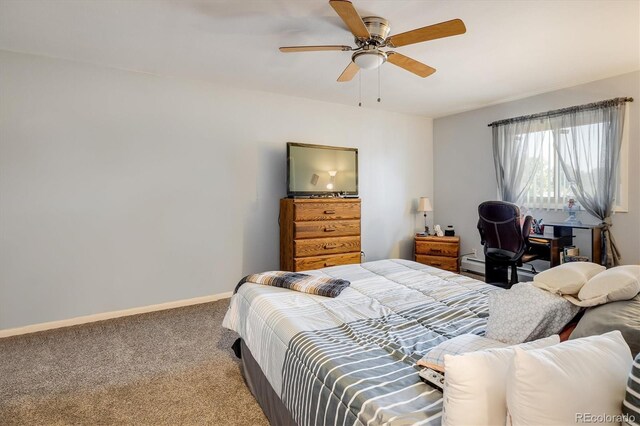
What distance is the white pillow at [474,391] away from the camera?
0.81 metres

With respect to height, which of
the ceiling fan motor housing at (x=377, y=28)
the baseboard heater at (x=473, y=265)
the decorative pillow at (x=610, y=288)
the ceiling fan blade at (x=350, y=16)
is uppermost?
the ceiling fan motor housing at (x=377, y=28)

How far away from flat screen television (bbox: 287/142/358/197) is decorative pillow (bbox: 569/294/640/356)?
2972 mm

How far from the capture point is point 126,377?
2154 mm

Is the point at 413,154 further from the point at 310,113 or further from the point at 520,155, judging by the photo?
the point at 310,113

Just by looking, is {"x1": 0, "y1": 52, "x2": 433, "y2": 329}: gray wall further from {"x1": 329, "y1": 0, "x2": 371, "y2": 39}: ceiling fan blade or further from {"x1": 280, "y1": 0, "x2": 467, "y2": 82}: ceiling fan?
{"x1": 329, "y1": 0, "x2": 371, "y2": 39}: ceiling fan blade

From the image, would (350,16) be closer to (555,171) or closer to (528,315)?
(528,315)

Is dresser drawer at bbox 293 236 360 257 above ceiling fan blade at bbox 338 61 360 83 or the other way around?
the other way around

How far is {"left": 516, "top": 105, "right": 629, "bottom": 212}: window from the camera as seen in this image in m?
3.37

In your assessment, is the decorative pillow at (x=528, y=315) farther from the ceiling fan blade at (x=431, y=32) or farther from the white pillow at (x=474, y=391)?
the ceiling fan blade at (x=431, y=32)

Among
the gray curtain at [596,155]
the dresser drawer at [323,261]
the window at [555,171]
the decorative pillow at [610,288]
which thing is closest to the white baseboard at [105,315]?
the dresser drawer at [323,261]

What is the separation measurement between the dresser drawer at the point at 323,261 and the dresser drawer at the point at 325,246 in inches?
1.9

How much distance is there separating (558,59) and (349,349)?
342 cm

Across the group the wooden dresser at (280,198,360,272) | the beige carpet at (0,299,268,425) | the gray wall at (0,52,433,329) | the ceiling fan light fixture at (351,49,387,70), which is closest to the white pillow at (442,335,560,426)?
the beige carpet at (0,299,268,425)

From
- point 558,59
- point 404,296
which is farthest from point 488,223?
point 404,296
